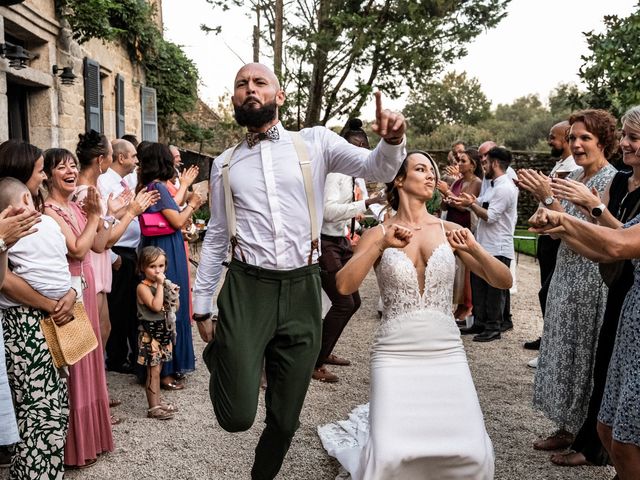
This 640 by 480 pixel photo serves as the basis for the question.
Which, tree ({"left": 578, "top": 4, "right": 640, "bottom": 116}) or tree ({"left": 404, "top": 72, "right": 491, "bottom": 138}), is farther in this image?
tree ({"left": 404, "top": 72, "right": 491, "bottom": 138})

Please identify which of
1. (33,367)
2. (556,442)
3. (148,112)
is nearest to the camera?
(33,367)

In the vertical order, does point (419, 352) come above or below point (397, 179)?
below

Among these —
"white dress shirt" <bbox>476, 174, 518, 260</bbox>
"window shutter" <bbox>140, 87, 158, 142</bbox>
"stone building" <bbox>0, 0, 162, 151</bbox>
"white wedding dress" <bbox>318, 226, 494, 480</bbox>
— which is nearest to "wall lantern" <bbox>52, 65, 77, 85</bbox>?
"stone building" <bbox>0, 0, 162, 151</bbox>

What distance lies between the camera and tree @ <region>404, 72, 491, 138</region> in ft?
199

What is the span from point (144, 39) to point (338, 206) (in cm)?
773

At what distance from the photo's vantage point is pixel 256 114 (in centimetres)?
324

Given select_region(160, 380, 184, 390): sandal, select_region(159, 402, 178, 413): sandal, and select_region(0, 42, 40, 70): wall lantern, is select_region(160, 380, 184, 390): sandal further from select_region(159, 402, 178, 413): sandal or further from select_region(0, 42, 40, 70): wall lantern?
select_region(0, 42, 40, 70): wall lantern

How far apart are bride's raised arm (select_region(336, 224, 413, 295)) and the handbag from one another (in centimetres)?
232

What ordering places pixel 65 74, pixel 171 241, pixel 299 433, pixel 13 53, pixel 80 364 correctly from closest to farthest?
pixel 80 364 → pixel 299 433 → pixel 171 241 → pixel 13 53 → pixel 65 74

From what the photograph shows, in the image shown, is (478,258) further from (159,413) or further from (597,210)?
(159,413)

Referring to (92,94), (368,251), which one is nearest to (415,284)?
(368,251)

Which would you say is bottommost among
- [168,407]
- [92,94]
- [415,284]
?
[168,407]

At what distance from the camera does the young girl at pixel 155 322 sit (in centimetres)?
463

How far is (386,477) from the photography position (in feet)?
10.1
